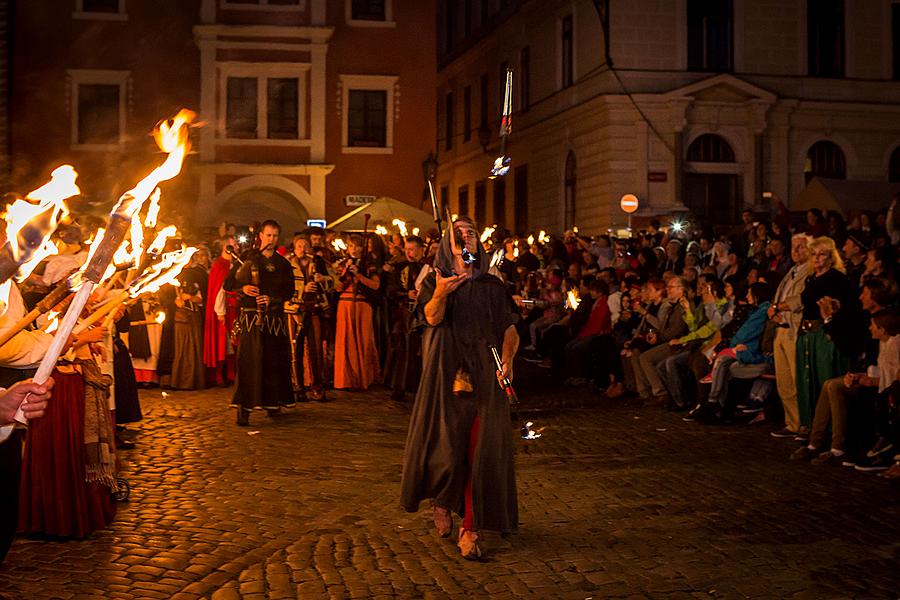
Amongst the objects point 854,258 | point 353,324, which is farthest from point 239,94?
point 854,258

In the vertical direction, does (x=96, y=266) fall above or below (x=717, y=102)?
below

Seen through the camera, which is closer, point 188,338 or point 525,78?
point 188,338

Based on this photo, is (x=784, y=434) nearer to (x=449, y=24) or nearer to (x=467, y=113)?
(x=467, y=113)

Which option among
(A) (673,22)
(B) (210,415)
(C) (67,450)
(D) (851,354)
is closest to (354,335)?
(B) (210,415)

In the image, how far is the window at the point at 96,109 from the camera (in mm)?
34250

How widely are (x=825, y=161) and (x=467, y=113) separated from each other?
1828 cm

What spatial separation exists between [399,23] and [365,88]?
2.12 m

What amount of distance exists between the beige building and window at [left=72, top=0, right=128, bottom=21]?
11.0 m

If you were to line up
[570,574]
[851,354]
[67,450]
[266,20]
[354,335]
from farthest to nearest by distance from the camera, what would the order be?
[266,20] < [354,335] < [851,354] < [67,450] < [570,574]

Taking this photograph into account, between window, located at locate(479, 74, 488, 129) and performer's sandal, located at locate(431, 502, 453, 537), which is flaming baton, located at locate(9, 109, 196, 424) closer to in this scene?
performer's sandal, located at locate(431, 502, 453, 537)

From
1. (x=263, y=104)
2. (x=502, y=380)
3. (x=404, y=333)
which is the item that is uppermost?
(x=263, y=104)

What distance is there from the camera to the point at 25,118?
34.9m

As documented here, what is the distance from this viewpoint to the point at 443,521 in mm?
7672

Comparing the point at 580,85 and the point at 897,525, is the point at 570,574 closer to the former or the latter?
the point at 897,525
